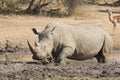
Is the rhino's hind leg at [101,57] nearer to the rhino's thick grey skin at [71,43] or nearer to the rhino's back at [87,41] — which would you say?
the rhino's thick grey skin at [71,43]

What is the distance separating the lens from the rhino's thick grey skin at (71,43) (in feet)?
39.5

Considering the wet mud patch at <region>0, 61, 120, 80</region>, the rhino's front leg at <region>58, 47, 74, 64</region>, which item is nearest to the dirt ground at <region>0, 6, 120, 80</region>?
the wet mud patch at <region>0, 61, 120, 80</region>

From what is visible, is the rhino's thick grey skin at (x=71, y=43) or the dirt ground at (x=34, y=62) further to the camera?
the rhino's thick grey skin at (x=71, y=43)

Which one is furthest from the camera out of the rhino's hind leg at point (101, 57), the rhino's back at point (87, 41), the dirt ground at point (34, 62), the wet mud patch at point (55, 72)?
the rhino's hind leg at point (101, 57)

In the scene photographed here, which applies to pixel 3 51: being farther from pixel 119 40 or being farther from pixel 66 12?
pixel 66 12

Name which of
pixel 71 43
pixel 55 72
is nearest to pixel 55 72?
pixel 55 72

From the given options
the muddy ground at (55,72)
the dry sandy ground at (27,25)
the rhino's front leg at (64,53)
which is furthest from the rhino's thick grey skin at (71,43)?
the dry sandy ground at (27,25)

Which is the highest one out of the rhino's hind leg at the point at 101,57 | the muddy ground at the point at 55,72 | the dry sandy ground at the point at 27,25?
the muddy ground at the point at 55,72

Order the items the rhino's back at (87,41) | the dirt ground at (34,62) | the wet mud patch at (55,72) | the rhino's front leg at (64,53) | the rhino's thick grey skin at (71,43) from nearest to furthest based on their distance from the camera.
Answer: the wet mud patch at (55,72), the dirt ground at (34,62), the rhino's thick grey skin at (71,43), the rhino's front leg at (64,53), the rhino's back at (87,41)

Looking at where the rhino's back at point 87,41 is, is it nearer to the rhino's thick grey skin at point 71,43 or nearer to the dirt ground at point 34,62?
the rhino's thick grey skin at point 71,43

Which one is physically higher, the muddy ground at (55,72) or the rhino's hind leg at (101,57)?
the muddy ground at (55,72)

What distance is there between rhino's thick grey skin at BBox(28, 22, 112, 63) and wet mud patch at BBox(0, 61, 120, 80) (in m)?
0.49

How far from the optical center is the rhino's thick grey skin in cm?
1205

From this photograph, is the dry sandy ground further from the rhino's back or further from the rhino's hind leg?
the rhino's back
